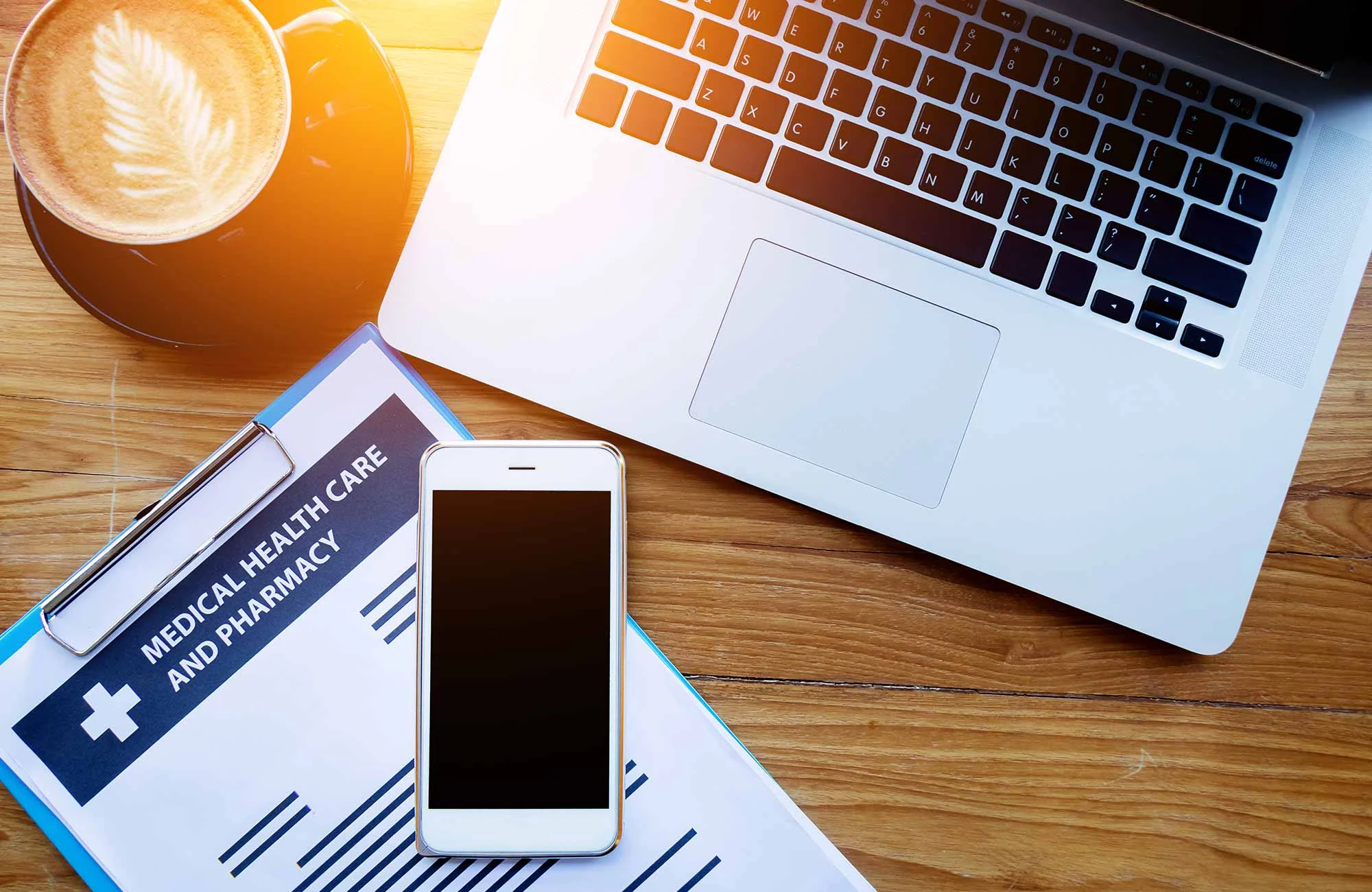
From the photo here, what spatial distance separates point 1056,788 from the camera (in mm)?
555

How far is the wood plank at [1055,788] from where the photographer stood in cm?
55

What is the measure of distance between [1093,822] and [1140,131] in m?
0.44

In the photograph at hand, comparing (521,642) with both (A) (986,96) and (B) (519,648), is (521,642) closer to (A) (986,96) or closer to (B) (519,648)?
(B) (519,648)

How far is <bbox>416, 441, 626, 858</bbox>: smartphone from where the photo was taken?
53 cm

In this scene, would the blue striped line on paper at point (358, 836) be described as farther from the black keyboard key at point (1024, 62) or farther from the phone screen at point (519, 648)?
the black keyboard key at point (1024, 62)

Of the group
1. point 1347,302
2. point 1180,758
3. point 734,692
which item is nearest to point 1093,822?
point 1180,758

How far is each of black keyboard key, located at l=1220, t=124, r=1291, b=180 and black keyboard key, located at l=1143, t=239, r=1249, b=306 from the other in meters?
0.06

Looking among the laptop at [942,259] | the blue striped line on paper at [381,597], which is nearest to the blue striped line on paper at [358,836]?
the blue striped line on paper at [381,597]

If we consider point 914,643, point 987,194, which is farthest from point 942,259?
point 914,643

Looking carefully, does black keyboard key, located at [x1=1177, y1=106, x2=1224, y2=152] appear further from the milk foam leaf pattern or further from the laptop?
the milk foam leaf pattern

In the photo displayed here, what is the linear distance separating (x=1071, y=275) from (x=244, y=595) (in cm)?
55

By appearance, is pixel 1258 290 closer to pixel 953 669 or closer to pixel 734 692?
pixel 953 669

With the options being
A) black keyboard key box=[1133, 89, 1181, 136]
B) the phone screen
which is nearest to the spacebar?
black keyboard key box=[1133, 89, 1181, 136]

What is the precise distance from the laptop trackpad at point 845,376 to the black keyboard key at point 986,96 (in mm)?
115
